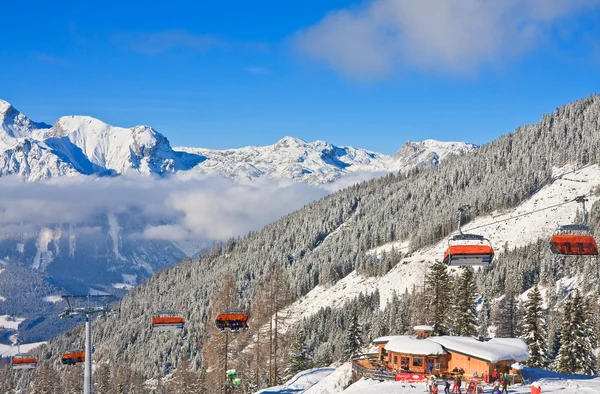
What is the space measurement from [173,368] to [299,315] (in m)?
44.4

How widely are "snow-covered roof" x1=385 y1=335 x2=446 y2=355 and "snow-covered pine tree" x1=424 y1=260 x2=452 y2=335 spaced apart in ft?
45.9

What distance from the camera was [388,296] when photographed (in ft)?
604

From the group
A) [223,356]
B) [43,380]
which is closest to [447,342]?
[223,356]

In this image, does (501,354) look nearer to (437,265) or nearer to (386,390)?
(386,390)

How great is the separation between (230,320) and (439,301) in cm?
2585

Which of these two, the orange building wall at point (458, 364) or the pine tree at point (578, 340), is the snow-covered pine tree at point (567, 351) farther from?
the orange building wall at point (458, 364)

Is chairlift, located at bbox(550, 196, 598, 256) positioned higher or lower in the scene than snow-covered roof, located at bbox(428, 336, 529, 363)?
higher

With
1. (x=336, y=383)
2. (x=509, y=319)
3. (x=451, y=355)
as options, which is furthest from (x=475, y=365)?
(x=509, y=319)

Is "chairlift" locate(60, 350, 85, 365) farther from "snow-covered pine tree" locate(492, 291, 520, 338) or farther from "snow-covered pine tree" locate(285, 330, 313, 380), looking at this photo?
"snow-covered pine tree" locate(492, 291, 520, 338)

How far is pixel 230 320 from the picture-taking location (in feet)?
205

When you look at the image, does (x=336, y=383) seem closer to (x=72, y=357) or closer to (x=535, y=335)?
(x=535, y=335)

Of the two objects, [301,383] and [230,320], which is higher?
[230,320]

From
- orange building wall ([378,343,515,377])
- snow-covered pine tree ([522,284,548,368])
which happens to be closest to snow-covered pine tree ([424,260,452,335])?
snow-covered pine tree ([522,284,548,368])

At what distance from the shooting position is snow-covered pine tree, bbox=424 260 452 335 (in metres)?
70.3
